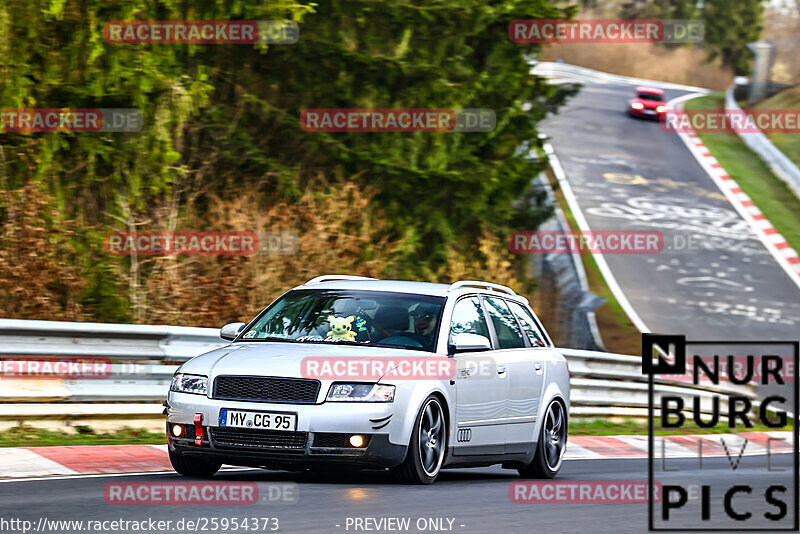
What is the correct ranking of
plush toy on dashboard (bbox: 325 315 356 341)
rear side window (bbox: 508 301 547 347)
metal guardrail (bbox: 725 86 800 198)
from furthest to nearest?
1. metal guardrail (bbox: 725 86 800 198)
2. rear side window (bbox: 508 301 547 347)
3. plush toy on dashboard (bbox: 325 315 356 341)

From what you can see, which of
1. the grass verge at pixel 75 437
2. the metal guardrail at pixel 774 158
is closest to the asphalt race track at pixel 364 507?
the grass verge at pixel 75 437

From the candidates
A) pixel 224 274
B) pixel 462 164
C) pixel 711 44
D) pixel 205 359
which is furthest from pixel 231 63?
pixel 711 44

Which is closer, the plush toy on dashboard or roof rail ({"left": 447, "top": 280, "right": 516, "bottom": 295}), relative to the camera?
the plush toy on dashboard

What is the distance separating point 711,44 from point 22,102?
7032 cm

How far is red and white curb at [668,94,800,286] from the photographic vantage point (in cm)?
3453

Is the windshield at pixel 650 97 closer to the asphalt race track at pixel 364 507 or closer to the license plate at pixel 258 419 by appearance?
the asphalt race track at pixel 364 507

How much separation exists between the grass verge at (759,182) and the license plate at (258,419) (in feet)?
94.1

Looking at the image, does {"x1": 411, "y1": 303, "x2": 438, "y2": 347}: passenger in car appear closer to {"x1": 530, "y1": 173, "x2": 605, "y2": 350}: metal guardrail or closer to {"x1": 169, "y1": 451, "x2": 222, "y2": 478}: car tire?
{"x1": 169, "y1": 451, "x2": 222, "y2": 478}: car tire

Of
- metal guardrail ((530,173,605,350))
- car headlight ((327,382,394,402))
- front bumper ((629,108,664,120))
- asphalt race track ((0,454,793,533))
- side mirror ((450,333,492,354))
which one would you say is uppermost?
front bumper ((629,108,664,120))

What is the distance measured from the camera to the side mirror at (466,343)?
33.3 feet

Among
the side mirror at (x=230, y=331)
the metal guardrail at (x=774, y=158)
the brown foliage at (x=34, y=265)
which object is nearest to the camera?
the side mirror at (x=230, y=331)

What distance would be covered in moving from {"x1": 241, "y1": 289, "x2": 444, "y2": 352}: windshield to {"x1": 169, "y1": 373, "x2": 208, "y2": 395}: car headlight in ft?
2.97

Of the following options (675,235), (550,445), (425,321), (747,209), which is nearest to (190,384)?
(425,321)

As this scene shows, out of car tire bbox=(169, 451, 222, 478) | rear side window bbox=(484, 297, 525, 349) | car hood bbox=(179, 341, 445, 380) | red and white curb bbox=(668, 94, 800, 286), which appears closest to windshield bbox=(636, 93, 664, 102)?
red and white curb bbox=(668, 94, 800, 286)
